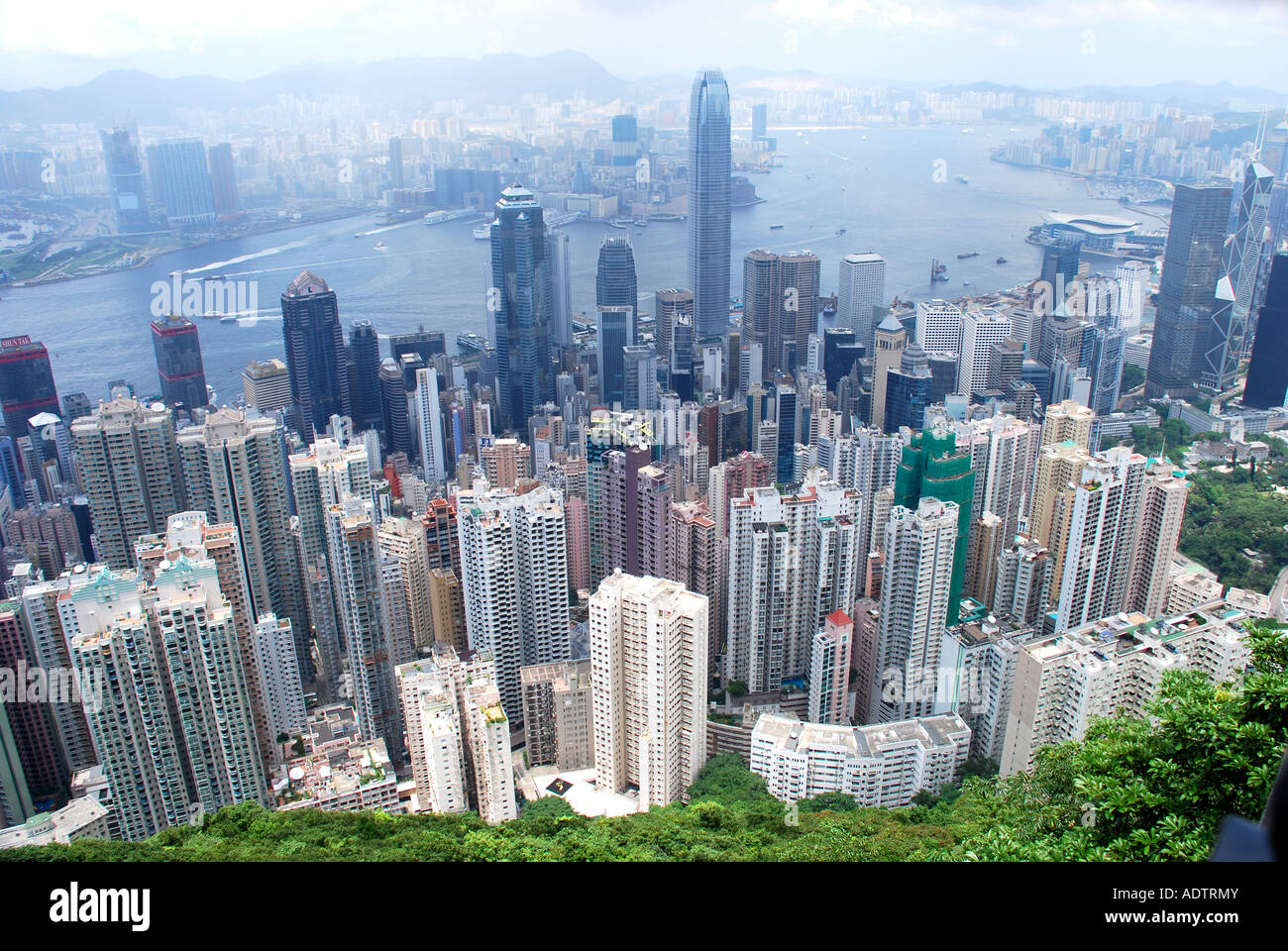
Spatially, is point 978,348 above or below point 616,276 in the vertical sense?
below

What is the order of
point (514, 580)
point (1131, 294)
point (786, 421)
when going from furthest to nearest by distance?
point (1131, 294) → point (786, 421) → point (514, 580)

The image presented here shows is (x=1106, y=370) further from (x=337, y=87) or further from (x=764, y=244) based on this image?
(x=337, y=87)

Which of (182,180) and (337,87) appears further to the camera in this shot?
(182,180)

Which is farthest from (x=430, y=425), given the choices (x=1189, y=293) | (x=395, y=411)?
(x=1189, y=293)

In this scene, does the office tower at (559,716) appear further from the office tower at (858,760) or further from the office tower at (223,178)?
the office tower at (223,178)

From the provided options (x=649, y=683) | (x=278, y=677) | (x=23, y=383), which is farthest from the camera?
(x=23, y=383)
